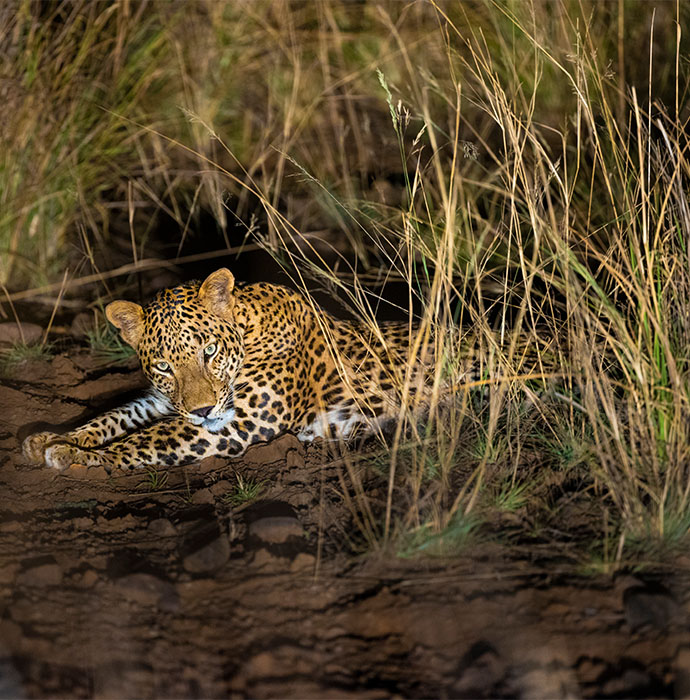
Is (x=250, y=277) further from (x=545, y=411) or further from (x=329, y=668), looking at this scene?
(x=329, y=668)

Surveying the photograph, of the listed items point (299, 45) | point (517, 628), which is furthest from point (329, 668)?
point (299, 45)

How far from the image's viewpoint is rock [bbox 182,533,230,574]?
4035mm

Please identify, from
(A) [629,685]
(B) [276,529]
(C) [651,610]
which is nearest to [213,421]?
(B) [276,529]

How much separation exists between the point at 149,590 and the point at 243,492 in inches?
35.7

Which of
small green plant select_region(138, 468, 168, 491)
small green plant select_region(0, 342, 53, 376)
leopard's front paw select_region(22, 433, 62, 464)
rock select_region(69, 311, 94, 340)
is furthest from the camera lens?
rock select_region(69, 311, 94, 340)

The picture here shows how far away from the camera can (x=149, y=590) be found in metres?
3.89

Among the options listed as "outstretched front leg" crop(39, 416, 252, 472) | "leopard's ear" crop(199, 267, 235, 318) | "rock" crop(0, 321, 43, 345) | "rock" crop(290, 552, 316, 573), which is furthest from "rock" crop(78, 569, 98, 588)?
"rock" crop(0, 321, 43, 345)

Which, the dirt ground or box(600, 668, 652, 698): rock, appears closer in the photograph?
box(600, 668, 652, 698): rock

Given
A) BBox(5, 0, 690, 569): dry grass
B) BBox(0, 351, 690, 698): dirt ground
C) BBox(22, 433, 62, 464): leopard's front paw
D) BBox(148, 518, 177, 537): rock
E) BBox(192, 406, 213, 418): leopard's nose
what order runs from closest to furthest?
BBox(0, 351, 690, 698): dirt ground
BBox(5, 0, 690, 569): dry grass
BBox(148, 518, 177, 537): rock
BBox(192, 406, 213, 418): leopard's nose
BBox(22, 433, 62, 464): leopard's front paw

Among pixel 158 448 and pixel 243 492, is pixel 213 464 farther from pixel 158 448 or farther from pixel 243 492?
pixel 243 492

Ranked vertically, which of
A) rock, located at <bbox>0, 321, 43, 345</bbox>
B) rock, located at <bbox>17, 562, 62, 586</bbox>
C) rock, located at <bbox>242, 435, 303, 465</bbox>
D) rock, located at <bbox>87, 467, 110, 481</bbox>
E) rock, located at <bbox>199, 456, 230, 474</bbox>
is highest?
rock, located at <bbox>0, 321, 43, 345</bbox>

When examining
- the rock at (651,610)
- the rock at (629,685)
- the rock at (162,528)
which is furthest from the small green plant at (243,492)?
the rock at (629,685)

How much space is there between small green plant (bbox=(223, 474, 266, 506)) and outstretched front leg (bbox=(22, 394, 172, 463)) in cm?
95

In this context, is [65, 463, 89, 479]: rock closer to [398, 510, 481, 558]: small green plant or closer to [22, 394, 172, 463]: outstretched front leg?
[22, 394, 172, 463]: outstretched front leg
